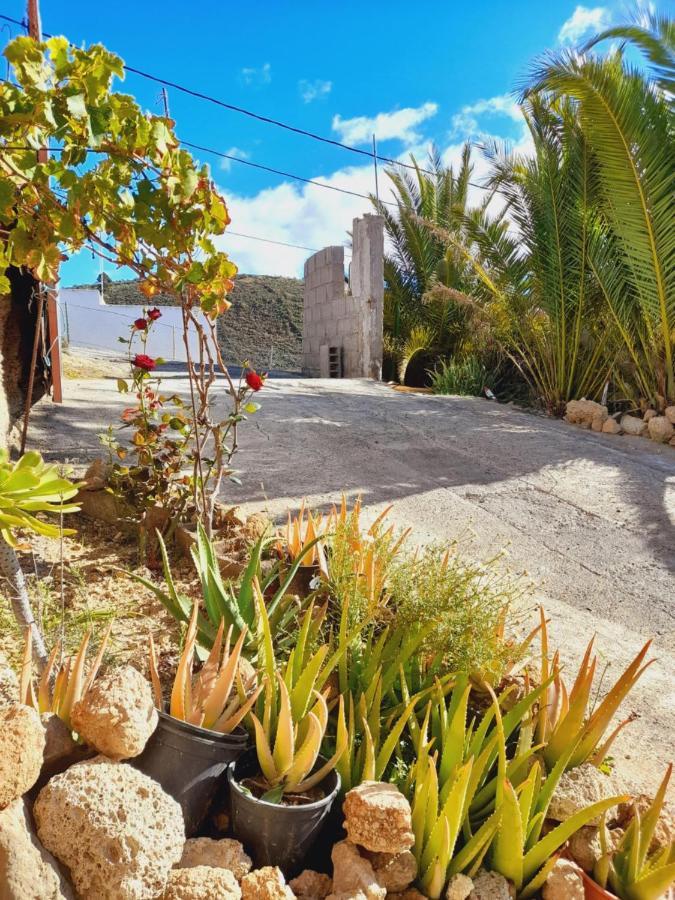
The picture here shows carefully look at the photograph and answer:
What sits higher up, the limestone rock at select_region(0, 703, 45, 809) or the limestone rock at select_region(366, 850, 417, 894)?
the limestone rock at select_region(0, 703, 45, 809)

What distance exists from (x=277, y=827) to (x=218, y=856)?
0.47 feet

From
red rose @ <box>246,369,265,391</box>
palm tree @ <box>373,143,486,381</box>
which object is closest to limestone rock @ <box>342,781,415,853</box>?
red rose @ <box>246,369,265,391</box>

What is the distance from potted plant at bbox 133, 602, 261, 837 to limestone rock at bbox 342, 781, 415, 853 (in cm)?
34

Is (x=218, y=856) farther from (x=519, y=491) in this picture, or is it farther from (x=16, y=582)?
(x=519, y=491)

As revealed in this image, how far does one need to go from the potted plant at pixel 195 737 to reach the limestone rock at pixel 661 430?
7.12 meters

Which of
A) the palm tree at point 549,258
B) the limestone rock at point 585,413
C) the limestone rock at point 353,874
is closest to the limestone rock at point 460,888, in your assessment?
the limestone rock at point 353,874

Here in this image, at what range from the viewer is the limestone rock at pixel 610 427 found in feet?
26.8

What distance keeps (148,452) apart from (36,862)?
2258mm

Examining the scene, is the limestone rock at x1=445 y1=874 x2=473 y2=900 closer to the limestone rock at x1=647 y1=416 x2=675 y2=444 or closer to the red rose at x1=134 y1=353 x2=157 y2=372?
the red rose at x1=134 y1=353 x2=157 y2=372

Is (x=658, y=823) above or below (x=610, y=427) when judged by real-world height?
below

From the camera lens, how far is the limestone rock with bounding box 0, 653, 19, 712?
179 cm

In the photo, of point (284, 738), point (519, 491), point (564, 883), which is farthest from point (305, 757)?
point (519, 491)

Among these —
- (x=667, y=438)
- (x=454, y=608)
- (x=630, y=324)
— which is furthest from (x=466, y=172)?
(x=454, y=608)

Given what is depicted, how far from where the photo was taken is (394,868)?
1.59 meters
